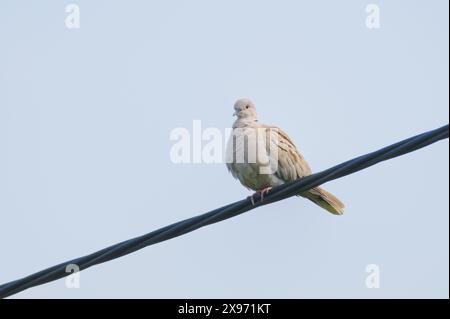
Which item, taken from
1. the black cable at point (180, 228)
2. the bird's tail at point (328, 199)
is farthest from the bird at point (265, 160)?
the black cable at point (180, 228)

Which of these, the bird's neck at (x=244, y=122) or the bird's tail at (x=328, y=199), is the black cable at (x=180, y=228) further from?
the bird's neck at (x=244, y=122)

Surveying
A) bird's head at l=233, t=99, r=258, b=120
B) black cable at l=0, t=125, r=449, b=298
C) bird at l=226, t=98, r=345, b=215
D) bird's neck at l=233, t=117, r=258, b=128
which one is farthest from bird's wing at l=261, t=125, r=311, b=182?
black cable at l=0, t=125, r=449, b=298

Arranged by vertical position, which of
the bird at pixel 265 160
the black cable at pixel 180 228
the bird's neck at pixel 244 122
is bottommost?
the black cable at pixel 180 228

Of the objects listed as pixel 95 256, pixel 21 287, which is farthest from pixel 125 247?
pixel 21 287

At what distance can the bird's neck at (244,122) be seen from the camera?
9.11 m

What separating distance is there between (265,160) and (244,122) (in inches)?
21.8

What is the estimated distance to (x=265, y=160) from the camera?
8781 millimetres

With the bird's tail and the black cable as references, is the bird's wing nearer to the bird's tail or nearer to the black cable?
the bird's tail

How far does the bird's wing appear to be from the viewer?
29.3ft

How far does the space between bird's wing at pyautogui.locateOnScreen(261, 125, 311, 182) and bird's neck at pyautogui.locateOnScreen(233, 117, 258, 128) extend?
0.16 metres

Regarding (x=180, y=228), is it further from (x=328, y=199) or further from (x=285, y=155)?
(x=328, y=199)

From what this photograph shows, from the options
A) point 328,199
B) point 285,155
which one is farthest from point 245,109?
point 328,199
